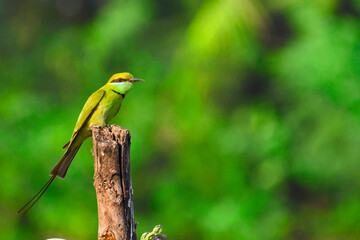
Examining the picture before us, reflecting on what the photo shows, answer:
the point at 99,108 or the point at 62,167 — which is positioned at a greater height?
the point at 99,108

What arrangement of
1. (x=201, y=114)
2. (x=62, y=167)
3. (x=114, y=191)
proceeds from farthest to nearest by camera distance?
(x=201, y=114), (x=62, y=167), (x=114, y=191)

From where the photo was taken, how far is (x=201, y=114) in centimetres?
937

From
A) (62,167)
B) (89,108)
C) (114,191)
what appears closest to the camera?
(114,191)

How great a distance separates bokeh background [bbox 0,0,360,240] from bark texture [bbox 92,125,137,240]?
18.2ft

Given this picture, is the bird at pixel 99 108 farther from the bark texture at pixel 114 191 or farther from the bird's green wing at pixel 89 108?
the bark texture at pixel 114 191

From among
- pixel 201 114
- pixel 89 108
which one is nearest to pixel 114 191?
pixel 89 108

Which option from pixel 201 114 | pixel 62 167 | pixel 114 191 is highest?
pixel 201 114

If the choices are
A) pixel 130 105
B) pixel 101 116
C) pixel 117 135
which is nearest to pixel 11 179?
pixel 130 105

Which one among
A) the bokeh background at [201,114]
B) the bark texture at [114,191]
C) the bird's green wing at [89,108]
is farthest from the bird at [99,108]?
the bokeh background at [201,114]

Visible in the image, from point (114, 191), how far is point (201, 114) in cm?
679

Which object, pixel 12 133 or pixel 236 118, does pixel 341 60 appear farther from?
pixel 12 133

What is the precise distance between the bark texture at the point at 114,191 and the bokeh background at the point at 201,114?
5551 millimetres

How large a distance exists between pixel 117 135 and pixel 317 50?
21.0 ft

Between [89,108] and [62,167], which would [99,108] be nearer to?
[89,108]
